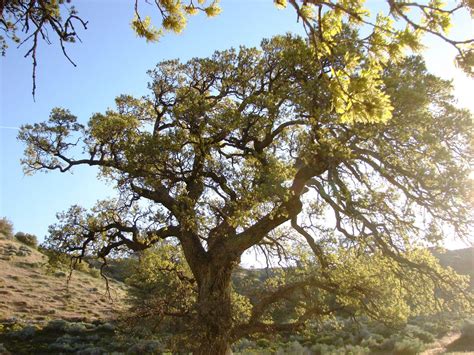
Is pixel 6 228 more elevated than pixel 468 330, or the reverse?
pixel 6 228

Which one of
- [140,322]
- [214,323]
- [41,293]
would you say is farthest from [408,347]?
[41,293]

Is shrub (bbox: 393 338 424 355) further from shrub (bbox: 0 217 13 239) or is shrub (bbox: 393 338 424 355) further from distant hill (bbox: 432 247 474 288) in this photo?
shrub (bbox: 0 217 13 239)

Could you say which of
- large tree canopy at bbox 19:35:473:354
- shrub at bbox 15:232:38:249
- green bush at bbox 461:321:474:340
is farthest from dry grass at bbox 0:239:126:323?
green bush at bbox 461:321:474:340

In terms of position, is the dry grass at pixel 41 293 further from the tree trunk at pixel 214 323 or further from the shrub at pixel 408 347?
the shrub at pixel 408 347

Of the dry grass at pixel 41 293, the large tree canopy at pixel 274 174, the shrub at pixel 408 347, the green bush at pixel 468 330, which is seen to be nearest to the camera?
the large tree canopy at pixel 274 174

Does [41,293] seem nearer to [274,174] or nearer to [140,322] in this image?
[140,322]

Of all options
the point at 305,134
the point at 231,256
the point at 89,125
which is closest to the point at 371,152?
the point at 305,134

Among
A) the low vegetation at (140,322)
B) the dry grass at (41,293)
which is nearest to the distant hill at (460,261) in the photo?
the low vegetation at (140,322)

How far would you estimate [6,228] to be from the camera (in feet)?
168

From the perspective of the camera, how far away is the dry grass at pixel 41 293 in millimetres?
30016

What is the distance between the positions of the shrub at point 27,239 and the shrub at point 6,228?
4.10ft

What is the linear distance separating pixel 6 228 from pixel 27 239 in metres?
2.84

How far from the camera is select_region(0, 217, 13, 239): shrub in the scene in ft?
165

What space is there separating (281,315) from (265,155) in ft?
60.9
